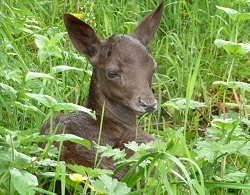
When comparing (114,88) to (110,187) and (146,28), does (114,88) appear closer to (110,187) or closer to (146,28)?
(146,28)

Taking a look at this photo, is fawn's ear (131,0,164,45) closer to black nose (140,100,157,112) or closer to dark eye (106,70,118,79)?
dark eye (106,70,118,79)

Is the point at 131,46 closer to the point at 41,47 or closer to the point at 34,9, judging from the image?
the point at 41,47

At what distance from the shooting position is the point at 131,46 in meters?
6.26

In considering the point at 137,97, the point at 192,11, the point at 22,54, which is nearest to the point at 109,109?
the point at 137,97

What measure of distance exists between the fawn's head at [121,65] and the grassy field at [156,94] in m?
0.22

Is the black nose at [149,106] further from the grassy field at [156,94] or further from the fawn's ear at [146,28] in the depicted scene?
the fawn's ear at [146,28]

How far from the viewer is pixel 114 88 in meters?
6.27

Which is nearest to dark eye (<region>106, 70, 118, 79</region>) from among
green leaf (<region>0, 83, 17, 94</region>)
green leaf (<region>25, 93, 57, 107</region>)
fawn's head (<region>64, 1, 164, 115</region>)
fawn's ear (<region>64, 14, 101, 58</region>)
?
fawn's head (<region>64, 1, 164, 115</region>)

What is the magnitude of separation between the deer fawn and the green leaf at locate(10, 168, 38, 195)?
135 cm

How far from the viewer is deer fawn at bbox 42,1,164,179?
232 inches

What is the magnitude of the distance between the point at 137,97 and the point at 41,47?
1054mm

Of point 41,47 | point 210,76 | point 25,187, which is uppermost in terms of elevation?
point 41,47

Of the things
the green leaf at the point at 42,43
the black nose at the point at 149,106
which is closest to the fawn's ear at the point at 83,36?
the black nose at the point at 149,106

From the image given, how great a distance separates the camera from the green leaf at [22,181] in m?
4.32
